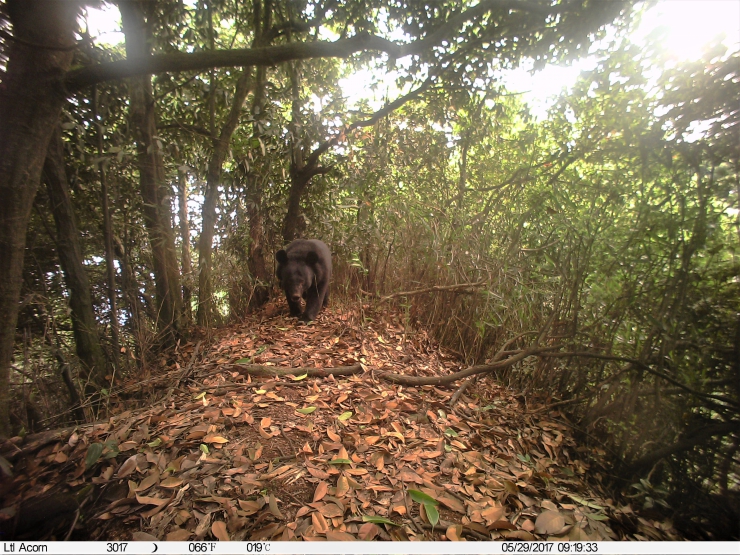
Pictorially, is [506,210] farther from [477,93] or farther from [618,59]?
[618,59]

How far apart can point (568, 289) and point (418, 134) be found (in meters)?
2.96

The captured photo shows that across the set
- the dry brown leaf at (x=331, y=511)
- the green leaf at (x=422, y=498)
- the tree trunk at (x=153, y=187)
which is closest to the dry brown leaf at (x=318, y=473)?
the dry brown leaf at (x=331, y=511)

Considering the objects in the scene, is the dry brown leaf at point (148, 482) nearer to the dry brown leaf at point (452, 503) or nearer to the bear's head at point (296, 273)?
the dry brown leaf at point (452, 503)

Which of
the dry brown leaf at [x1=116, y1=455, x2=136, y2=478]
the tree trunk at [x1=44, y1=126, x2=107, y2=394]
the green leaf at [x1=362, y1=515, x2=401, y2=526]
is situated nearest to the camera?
the green leaf at [x1=362, y1=515, x2=401, y2=526]

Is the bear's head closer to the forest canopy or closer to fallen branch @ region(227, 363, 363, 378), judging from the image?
the forest canopy

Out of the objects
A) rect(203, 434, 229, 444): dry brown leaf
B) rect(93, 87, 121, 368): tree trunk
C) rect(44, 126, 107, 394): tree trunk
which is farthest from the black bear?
rect(203, 434, 229, 444): dry brown leaf

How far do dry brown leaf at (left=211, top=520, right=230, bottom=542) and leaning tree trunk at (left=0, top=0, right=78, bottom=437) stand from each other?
160cm

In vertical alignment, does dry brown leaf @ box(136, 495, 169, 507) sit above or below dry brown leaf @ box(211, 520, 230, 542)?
above

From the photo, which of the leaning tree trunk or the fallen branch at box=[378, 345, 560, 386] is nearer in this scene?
the leaning tree trunk

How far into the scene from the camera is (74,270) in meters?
2.94

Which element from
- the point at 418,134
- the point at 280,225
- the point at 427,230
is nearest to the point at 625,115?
the point at 427,230

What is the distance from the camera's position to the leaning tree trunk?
1925 mm

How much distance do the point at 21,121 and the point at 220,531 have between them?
7.97 ft

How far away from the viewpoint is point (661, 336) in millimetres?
2012
